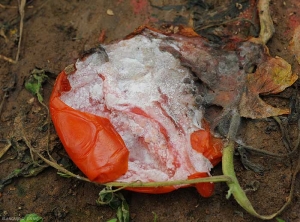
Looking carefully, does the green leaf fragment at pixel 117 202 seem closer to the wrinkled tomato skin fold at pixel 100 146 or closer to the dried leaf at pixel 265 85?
the wrinkled tomato skin fold at pixel 100 146

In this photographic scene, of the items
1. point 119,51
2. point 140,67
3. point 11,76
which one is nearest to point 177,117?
point 140,67

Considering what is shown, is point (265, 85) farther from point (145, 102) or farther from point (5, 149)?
point (5, 149)

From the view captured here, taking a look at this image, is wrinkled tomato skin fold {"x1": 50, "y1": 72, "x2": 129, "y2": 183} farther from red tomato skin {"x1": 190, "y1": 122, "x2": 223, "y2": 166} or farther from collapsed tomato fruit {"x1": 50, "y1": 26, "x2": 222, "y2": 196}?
red tomato skin {"x1": 190, "y1": 122, "x2": 223, "y2": 166}

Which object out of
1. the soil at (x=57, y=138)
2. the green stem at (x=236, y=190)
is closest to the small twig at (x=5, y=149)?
the soil at (x=57, y=138)

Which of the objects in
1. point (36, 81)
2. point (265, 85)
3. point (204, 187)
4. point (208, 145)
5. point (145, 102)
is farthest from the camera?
point (36, 81)

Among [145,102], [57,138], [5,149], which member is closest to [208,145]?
[145,102]

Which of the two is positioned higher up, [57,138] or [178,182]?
[178,182]
